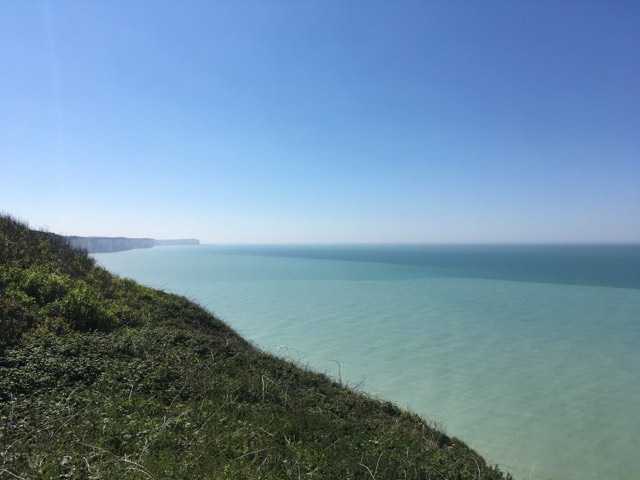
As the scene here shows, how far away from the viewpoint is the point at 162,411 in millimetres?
7129

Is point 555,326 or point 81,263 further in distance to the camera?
point 555,326

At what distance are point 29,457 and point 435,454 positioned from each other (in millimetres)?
7959

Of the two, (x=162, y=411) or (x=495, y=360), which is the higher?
(x=162, y=411)

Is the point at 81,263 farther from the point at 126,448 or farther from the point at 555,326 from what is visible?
the point at 555,326

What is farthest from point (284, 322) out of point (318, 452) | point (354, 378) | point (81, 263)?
point (318, 452)

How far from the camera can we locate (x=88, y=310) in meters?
12.2

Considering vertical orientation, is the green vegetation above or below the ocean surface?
above

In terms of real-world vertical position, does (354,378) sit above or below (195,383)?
below

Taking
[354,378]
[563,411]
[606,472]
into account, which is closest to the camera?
[606,472]

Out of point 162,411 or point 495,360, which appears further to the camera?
point 495,360

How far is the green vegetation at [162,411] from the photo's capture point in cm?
Answer: 546

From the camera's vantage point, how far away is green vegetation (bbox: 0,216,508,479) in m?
A: 5.46

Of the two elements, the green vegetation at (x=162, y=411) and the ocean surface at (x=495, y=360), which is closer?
the green vegetation at (x=162, y=411)

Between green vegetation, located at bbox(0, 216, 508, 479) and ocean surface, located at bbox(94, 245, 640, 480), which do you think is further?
ocean surface, located at bbox(94, 245, 640, 480)
